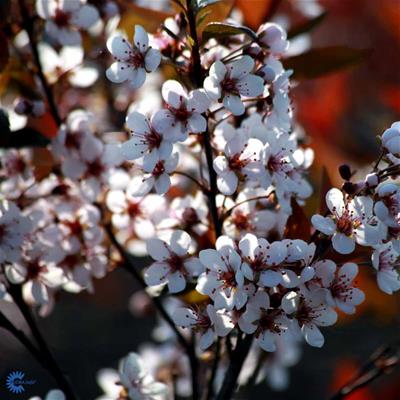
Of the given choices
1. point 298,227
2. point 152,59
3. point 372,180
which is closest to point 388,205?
point 372,180

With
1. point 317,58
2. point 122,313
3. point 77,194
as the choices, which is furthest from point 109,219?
point 122,313

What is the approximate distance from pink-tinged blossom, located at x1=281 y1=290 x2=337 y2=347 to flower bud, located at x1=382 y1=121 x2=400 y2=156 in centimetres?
21

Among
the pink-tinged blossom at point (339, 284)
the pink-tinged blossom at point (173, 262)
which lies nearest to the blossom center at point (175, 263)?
the pink-tinged blossom at point (173, 262)

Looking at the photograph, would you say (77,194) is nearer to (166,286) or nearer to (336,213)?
(166,286)

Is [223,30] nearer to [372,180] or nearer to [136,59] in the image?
[136,59]

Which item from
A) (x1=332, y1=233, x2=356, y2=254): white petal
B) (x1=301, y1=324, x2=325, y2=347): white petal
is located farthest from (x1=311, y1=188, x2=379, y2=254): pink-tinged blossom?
(x1=301, y1=324, x2=325, y2=347): white petal

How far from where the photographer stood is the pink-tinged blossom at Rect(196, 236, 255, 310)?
0.92 m

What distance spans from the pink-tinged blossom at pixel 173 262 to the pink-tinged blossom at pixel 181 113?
0.53ft

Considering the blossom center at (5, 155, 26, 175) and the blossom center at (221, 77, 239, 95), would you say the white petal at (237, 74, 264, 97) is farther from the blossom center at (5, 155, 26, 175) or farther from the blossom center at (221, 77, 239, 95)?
the blossom center at (5, 155, 26, 175)

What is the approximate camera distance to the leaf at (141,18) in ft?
4.42

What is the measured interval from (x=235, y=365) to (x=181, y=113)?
0.36 meters

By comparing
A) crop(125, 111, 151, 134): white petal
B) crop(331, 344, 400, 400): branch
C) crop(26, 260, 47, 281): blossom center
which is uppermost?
crop(125, 111, 151, 134): white petal

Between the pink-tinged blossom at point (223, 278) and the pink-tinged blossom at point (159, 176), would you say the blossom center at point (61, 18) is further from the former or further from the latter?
the pink-tinged blossom at point (223, 278)

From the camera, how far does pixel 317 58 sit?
1.36 m
